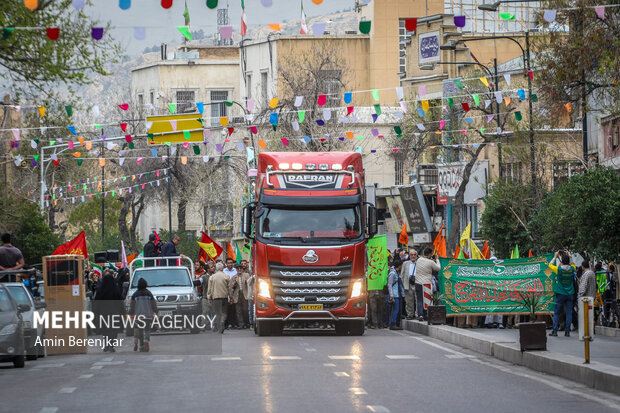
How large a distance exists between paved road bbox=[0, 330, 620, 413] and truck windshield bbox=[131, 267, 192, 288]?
9.92m

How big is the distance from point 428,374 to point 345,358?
10.8ft

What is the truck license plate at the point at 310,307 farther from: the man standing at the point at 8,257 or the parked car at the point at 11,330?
the parked car at the point at 11,330

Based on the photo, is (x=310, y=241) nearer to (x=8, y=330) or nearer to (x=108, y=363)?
(x=108, y=363)

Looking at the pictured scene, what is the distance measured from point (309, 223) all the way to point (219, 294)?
6469 mm

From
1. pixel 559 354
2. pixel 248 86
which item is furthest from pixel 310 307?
pixel 248 86

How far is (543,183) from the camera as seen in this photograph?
44250 millimetres

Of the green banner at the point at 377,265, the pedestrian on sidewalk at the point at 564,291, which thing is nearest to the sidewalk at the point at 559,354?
the pedestrian on sidewalk at the point at 564,291

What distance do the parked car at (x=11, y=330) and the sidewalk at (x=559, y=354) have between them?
798 cm

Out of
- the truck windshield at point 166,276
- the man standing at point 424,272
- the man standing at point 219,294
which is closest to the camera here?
the man standing at point 424,272

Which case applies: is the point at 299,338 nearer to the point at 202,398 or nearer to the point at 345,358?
the point at 345,358

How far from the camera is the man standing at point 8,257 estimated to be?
23844mm

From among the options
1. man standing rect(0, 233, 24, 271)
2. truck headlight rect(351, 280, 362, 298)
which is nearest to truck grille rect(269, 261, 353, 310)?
truck headlight rect(351, 280, 362, 298)

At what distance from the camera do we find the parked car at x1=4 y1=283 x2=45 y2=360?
23.1 metres

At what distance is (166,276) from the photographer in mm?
35188
